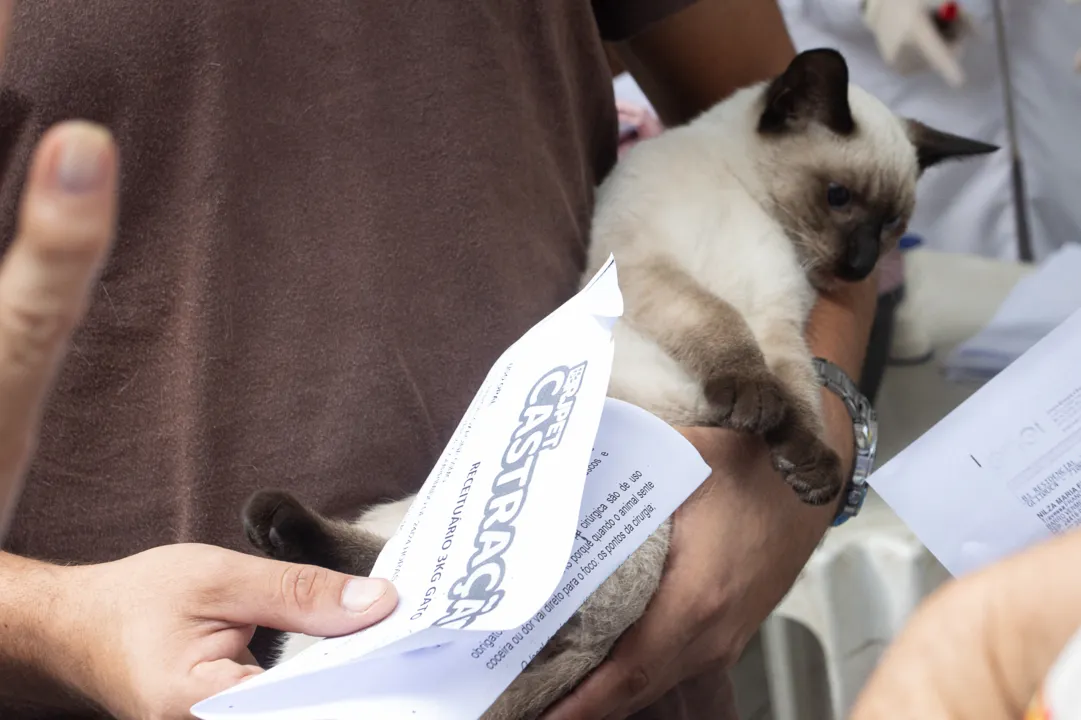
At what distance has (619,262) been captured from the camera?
41.1 inches

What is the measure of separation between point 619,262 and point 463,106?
30 centimetres

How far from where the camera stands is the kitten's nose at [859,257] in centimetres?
115

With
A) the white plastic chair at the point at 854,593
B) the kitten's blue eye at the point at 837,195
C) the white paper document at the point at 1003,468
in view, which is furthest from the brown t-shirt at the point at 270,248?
the white plastic chair at the point at 854,593

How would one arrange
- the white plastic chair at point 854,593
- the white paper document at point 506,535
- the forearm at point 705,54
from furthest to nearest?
the white plastic chair at point 854,593 < the forearm at point 705,54 < the white paper document at point 506,535

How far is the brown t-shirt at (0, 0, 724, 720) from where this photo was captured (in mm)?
696

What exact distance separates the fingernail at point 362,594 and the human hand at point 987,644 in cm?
30

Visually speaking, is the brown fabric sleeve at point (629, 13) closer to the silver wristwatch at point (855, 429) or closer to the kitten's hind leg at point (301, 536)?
the silver wristwatch at point (855, 429)

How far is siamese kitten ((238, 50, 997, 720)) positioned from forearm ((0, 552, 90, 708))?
0.16 metres

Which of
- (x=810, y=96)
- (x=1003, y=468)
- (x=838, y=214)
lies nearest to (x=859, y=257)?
(x=838, y=214)

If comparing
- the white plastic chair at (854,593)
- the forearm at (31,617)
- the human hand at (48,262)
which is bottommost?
the white plastic chair at (854,593)

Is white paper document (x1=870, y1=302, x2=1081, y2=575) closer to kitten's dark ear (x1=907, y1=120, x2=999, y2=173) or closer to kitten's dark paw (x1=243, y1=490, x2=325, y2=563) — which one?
kitten's dark paw (x1=243, y1=490, x2=325, y2=563)

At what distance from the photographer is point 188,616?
1.93 feet

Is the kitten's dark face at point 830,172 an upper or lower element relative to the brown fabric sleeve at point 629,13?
lower

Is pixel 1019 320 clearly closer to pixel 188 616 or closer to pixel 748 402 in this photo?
pixel 748 402
